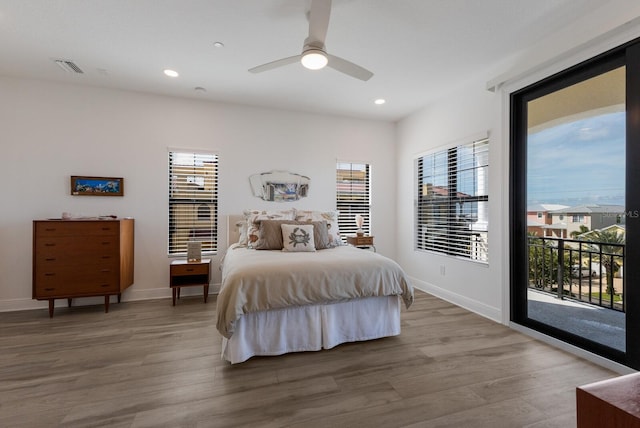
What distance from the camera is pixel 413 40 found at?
2.64m

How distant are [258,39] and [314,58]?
0.89 m

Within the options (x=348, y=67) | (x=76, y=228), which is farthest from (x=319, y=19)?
(x=76, y=228)

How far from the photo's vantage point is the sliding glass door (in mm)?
2129

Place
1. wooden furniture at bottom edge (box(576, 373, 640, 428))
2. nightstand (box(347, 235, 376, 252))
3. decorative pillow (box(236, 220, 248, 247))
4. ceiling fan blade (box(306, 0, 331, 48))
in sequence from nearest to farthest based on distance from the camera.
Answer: wooden furniture at bottom edge (box(576, 373, 640, 428)) < ceiling fan blade (box(306, 0, 331, 48)) < decorative pillow (box(236, 220, 248, 247)) < nightstand (box(347, 235, 376, 252))

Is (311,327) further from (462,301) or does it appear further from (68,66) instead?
(68,66)

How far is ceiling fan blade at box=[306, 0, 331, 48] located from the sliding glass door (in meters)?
2.19

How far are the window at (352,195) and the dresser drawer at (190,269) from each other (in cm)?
223

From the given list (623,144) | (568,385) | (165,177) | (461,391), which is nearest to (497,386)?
(461,391)

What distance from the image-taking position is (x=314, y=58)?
2.10 m

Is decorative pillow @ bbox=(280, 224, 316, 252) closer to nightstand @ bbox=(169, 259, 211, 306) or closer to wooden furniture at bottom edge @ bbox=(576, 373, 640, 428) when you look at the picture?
nightstand @ bbox=(169, 259, 211, 306)

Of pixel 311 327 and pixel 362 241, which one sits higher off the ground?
pixel 362 241

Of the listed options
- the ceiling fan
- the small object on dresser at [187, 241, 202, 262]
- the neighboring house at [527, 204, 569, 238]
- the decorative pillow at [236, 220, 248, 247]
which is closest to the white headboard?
the decorative pillow at [236, 220, 248, 247]

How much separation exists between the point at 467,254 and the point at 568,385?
71.8 inches

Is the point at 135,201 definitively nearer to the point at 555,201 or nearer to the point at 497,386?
Answer: the point at 497,386
